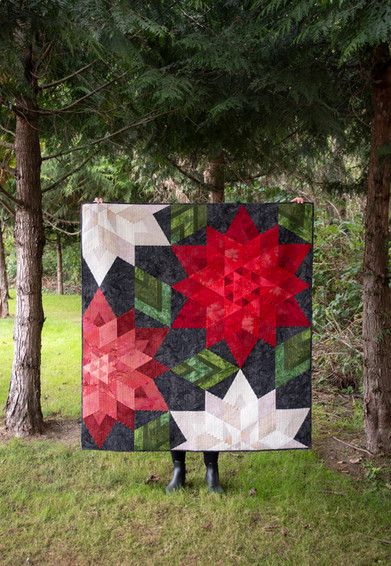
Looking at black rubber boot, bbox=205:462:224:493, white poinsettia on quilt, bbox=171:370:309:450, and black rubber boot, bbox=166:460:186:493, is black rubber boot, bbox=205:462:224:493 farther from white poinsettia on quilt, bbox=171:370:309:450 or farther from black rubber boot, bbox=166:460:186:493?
white poinsettia on quilt, bbox=171:370:309:450

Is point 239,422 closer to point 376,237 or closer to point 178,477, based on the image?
point 178,477

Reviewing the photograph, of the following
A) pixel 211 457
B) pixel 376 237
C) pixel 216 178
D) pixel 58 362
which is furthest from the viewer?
pixel 58 362

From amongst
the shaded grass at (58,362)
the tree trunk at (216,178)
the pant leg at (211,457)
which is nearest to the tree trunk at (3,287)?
the shaded grass at (58,362)

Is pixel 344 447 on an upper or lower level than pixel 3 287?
lower

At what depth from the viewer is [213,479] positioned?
128 inches

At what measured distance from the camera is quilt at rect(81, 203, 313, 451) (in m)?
3.02

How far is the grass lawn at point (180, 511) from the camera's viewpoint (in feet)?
8.74

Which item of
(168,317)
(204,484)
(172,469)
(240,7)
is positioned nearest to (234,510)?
(204,484)

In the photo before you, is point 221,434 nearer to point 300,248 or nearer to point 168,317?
point 168,317

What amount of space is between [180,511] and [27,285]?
6.63 ft

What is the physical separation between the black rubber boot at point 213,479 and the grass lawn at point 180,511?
6cm

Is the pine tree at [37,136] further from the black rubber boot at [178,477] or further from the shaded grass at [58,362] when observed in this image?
the black rubber boot at [178,477]

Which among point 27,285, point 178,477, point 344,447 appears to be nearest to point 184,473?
point 178,477

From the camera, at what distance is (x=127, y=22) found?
2295 mm
